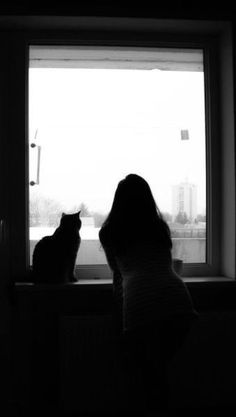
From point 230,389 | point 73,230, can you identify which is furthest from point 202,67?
point 230,389

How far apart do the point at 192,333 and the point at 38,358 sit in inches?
30.7

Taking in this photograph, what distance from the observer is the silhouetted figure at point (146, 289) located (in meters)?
1.86

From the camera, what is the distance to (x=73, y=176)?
2645 mm

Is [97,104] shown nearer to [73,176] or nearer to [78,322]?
[73,176]

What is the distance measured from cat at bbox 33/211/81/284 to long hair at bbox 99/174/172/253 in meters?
0.35

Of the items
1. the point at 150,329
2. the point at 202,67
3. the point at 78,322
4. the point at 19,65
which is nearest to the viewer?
the point at 150,329

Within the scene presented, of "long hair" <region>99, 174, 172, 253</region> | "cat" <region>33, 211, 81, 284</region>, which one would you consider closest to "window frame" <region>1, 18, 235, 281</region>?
"cat" <region>33, 211, 81, 284</region>

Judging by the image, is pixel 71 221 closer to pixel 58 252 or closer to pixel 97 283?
pixel 58 252

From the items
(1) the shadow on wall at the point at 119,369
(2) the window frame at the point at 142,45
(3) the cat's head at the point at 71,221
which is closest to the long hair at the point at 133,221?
(3) the cat's head at the point at 71,221

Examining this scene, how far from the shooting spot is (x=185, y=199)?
2.70 m

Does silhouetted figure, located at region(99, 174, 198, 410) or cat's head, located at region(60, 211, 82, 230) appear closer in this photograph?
silhouetted figure, located at region(99, 174, 198, 410)

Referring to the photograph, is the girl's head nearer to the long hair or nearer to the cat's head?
the long hair

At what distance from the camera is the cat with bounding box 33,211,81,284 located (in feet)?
7.84

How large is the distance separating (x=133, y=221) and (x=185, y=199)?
2.41 feet
